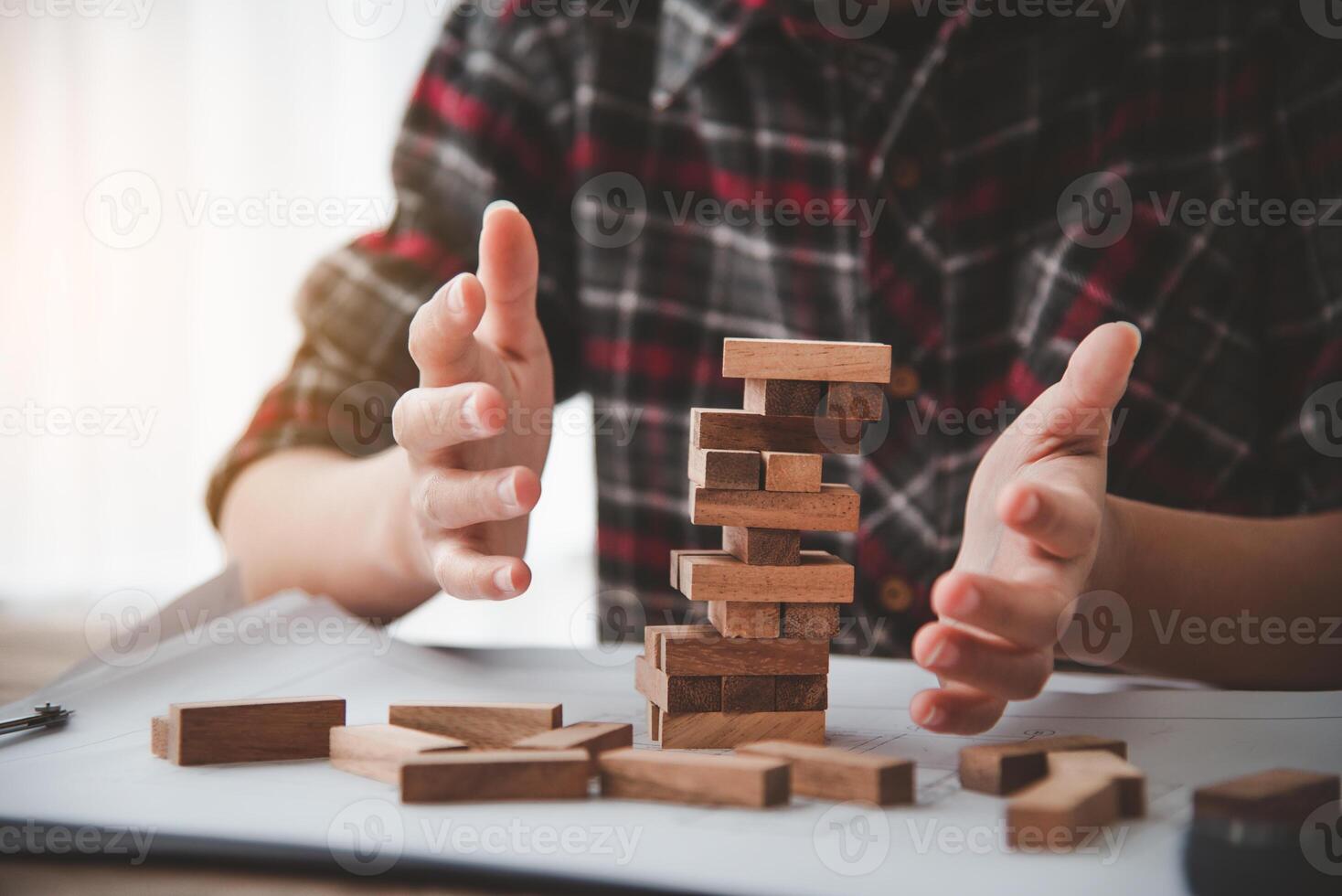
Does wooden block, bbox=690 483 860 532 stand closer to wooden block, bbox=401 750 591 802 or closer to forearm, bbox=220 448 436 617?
wooden block, bbox=401 750 591 802

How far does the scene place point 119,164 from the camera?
3.41 metres

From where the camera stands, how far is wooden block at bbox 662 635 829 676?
971mm

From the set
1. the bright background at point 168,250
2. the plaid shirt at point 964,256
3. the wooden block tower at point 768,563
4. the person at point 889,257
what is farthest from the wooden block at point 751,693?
the bright background at point 168,250

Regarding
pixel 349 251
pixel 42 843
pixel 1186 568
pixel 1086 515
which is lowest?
pixel 42 843

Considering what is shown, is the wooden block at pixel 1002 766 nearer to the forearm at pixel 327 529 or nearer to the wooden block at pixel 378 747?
the wooden block at pixel 378 747

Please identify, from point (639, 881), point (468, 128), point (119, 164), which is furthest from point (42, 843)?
point (119, 164)

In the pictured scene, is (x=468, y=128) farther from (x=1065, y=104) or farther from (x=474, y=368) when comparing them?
(x=1065, y=104)

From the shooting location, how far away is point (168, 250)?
3.39m

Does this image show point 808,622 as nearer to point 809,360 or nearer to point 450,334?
point 809,360

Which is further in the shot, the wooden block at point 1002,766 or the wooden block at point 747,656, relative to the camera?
the wooden block at point 747,656

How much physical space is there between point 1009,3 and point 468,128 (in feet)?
2.91

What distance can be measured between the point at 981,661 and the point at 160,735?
2.30 ft

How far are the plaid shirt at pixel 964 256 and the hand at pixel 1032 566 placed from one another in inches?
23.3

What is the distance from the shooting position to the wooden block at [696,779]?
0.79 metres
